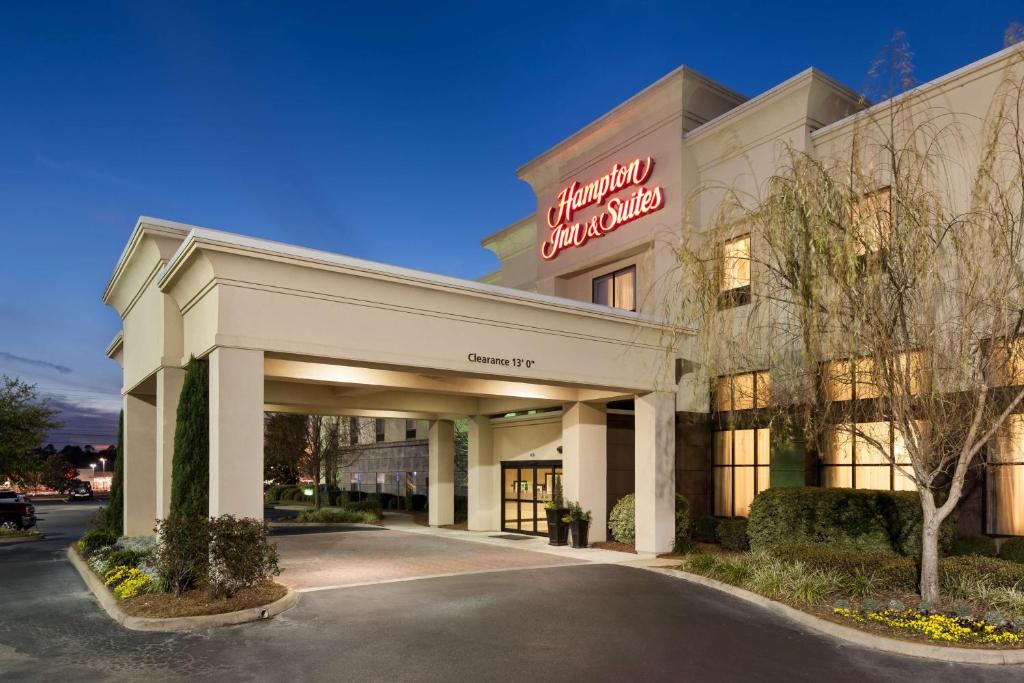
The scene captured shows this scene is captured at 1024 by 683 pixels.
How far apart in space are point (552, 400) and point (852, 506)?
28.2ft

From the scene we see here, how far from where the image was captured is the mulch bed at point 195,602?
11.3m

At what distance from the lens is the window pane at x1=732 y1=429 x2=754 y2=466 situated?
21392 millimetres

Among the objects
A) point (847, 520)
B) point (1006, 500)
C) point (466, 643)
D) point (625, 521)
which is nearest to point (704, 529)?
point (625, 521)

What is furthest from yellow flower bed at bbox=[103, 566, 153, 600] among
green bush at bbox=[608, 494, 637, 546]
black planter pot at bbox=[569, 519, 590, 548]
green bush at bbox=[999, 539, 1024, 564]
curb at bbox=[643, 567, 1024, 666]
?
green bush at bbox=[999, 539, 1024, 564]

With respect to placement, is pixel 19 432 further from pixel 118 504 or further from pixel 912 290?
pixel 912 290

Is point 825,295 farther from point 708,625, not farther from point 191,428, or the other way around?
point 191,428

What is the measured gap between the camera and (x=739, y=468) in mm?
21609

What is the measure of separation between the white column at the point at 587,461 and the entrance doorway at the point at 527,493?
7.21 feet

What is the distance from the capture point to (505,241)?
107 feet

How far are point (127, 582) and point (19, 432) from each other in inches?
882

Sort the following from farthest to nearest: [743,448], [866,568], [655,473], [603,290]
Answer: [603,290]
[743,448]
[655,473]
[866,568]

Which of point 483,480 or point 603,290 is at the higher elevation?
point 603,290

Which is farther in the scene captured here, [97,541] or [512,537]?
[512,537]

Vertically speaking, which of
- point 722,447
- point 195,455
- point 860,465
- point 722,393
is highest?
point 722,393
